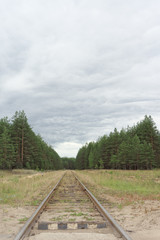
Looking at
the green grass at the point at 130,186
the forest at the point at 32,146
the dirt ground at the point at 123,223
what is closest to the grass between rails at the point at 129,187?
the green grass at the point at 130,186

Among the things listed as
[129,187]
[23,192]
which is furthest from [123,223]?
[129,187]

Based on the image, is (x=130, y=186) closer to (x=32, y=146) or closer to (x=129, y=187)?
(x=129, y=187)

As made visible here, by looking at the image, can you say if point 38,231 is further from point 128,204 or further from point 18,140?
point 18,140

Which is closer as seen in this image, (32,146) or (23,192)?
(23,192)

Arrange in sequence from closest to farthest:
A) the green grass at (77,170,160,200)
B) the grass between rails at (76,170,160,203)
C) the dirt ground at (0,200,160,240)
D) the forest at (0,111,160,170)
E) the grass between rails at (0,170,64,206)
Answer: the dirt ground at (0,200,160,240) < the grass between rails at (0,170,64,206) < the grass between rails at (76,170,160,203) < the green grass at (77,170,160,200) < the forest at (0,111,160,170)

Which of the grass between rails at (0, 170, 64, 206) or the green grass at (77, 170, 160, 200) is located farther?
the green grass at (77, 170, 160, 200)

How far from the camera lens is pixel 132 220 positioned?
6445 mm

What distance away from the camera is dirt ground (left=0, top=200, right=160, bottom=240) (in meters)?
4.81

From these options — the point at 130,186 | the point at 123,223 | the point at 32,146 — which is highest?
the point at 32,146

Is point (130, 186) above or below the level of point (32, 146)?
below

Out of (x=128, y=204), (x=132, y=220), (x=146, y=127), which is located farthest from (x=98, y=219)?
(x=146, y=127)

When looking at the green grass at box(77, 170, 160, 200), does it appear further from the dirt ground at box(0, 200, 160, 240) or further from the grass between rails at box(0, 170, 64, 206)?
the grass between rails at box(0, 170, 64, 206)

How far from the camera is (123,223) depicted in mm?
6078

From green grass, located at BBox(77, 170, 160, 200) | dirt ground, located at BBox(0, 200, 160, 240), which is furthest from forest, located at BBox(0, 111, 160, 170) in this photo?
dirt ground, located at BBox(0, 200, 160, 240)
